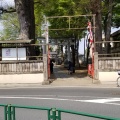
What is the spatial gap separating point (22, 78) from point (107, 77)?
614 centimetres

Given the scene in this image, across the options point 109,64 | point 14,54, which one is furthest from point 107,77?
point 14,54

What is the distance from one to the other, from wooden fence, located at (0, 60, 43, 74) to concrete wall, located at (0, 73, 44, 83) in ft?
0.99

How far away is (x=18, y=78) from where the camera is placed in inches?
1005

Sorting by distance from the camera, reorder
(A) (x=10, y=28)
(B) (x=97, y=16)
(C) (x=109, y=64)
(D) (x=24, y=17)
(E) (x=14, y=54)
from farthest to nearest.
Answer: (A) (x=10, y=28)
(D) (x=24, y=17)
(B) (x=97, y=16)
(E) (x=14, y=54)
(C) (x=109, y=64)

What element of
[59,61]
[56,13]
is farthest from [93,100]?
[59,61]

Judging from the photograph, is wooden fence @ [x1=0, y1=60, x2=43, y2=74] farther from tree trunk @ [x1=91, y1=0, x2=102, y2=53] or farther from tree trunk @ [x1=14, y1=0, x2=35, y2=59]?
tree trunk @ [x1=91, y1=0, x2=102, y2=53]

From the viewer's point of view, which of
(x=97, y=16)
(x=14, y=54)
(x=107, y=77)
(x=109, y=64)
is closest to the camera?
(x=107, y=77)

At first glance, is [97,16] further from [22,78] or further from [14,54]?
[22,78]

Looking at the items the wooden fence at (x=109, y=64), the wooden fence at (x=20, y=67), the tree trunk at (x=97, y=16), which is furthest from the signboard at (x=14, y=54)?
the tree trunk at (x=97, y=16)

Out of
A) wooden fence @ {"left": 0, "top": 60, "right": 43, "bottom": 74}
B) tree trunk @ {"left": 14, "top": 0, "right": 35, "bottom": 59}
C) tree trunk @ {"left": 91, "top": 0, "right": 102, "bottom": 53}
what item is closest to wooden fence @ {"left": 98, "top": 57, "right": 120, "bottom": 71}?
wooden fence @ {"left": 0, "top": 60, "right": 43, "bottom": 74}

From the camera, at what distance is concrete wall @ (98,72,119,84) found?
80.5ft

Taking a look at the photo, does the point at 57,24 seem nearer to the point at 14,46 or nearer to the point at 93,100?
the point at 14,46

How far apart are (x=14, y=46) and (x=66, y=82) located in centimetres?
478

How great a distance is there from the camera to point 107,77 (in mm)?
24578
